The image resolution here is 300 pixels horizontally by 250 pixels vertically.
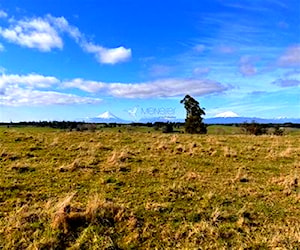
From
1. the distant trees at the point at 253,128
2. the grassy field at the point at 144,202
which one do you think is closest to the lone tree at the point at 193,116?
the distant trees at the point at 253,128

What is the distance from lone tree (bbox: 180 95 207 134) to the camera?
8325 centimetres

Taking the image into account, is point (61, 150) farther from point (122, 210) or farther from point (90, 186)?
point (122, 210)

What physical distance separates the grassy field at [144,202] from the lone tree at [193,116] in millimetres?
61977

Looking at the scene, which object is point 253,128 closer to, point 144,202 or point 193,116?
point 193,116

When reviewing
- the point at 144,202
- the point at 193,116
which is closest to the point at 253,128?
the point at 193,116

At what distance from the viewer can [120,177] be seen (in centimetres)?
1584

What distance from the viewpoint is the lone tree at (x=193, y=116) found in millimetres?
83250

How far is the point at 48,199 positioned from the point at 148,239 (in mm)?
4121

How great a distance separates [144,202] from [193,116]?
7328 cm

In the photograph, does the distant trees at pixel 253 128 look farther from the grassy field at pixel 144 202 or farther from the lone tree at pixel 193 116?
the grassy field at pixel 144 202

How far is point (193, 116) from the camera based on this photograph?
8488 cm

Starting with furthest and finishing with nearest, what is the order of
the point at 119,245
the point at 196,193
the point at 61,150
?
1. the point at 61,150
2. the point at 196,193
3. the point at 119,245

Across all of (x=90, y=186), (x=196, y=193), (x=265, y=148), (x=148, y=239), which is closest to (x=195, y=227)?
(x=148, y=239)

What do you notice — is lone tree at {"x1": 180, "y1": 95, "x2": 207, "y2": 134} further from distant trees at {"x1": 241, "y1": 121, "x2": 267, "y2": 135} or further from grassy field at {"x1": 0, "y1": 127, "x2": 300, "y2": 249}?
grassy field at {"x1": 0, "y1": 127, "x2": 300, "y2": 249}
